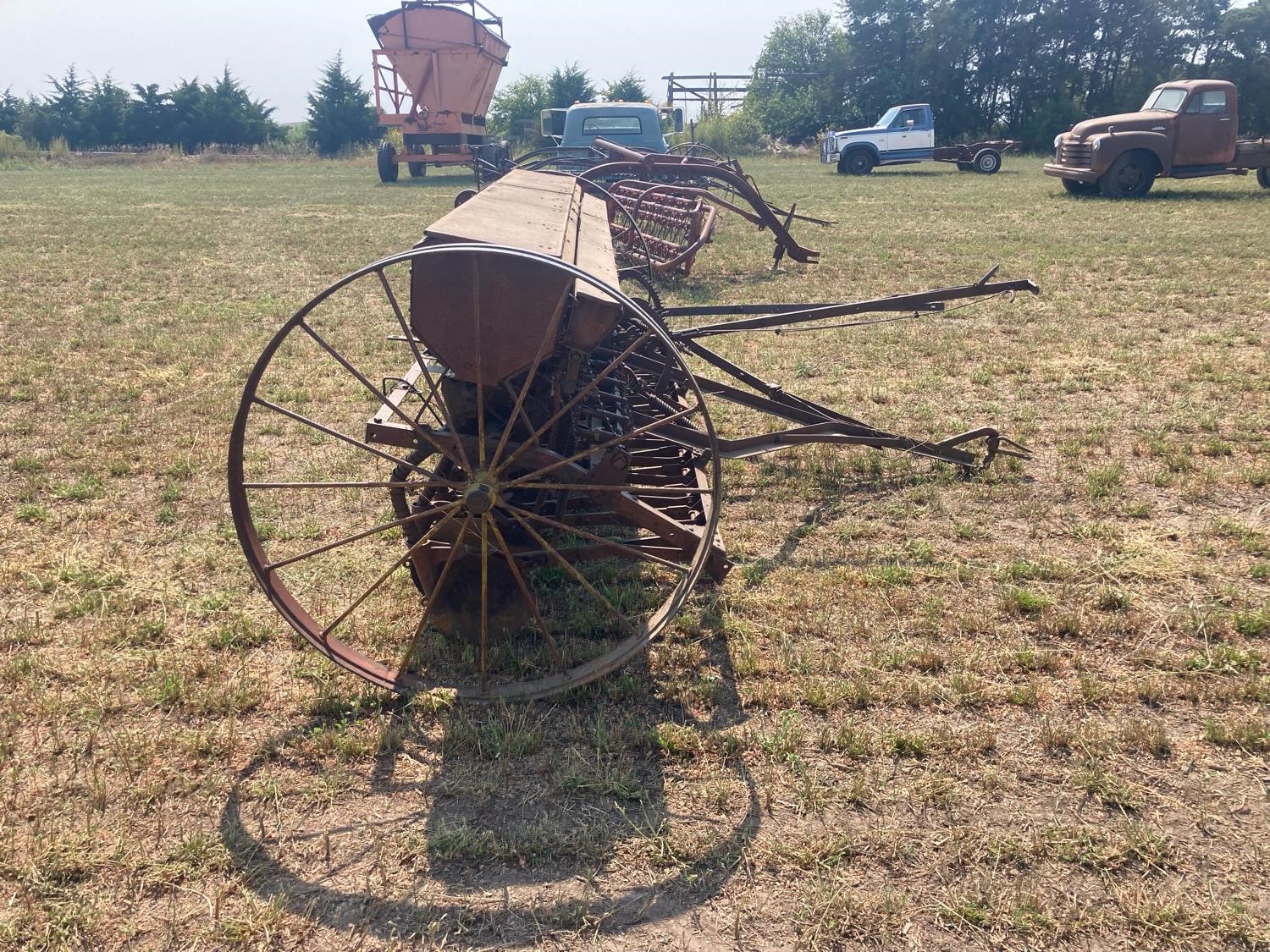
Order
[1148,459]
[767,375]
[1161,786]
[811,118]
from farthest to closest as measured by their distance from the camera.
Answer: [811,118] → [767,375] → [1148,459] → [1161,786]

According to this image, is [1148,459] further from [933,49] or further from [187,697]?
[933,49]

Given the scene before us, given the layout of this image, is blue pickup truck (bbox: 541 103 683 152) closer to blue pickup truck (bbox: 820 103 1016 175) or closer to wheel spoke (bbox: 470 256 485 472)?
blue pickup truck (bbox: 820 103 1016 175)

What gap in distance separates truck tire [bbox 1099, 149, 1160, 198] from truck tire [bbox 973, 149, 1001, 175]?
749 cm

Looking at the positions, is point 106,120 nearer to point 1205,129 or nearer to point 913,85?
point 913,85

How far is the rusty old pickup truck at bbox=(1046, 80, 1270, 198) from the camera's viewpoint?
15578 mm

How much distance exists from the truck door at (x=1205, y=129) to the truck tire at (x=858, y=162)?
8829mm

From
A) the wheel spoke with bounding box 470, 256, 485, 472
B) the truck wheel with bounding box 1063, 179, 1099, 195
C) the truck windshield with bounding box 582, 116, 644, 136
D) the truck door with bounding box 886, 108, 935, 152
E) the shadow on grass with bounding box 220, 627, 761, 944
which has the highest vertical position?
the truck door with bounding box 886, 108, 935, 152

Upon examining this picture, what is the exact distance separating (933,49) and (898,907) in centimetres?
3764

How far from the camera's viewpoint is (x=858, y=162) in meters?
23.6

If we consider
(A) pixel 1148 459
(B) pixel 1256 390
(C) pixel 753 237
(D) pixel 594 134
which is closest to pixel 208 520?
(A) pixel 1148 459

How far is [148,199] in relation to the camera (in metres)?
17.9

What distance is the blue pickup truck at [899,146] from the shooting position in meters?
23.6

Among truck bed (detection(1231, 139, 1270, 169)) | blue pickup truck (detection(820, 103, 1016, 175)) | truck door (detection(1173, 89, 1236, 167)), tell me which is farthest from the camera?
blue pickup truck (detection(820, 103, 1016, 175))

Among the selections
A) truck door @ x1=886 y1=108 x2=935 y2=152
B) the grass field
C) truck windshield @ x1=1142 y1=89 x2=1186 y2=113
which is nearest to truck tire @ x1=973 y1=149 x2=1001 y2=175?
truck door @ x1=886 y1=108 x2=935 y2=152
